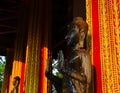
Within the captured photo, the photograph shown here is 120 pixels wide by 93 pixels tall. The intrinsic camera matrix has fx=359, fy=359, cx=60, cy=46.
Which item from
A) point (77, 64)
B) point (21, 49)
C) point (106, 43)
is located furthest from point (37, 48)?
point (77, 64)

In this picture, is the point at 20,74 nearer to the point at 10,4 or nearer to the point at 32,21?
the point at 32,21

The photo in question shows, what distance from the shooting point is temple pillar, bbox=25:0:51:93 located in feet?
27.6

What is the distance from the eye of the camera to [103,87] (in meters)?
4.70

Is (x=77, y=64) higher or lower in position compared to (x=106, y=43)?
lower

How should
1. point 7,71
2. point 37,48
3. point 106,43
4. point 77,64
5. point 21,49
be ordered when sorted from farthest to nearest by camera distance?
1. point 7,71
2. point 21,49
3. point 37,48
4. point 106,43
5. point 77,64

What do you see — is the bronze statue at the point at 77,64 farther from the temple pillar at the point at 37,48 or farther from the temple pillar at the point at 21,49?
the temple pillar at the point at 21,49

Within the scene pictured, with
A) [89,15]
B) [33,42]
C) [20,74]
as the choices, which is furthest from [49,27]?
[89,15]

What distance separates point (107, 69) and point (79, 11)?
1907 mm

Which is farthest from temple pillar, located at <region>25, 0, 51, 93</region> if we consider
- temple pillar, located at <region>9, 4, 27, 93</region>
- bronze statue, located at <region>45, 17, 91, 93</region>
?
bronze statue, located at <region>45, 17, 91, 93</region>

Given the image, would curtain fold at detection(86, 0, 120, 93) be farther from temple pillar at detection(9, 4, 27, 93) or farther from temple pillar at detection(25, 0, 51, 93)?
temple pillar at detection(9, 4, 27, 93)

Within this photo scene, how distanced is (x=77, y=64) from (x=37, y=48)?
417 cm

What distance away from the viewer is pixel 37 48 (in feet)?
28.7

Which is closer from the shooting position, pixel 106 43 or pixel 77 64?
pixel 77 64

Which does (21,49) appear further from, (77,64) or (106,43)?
(77,64)
